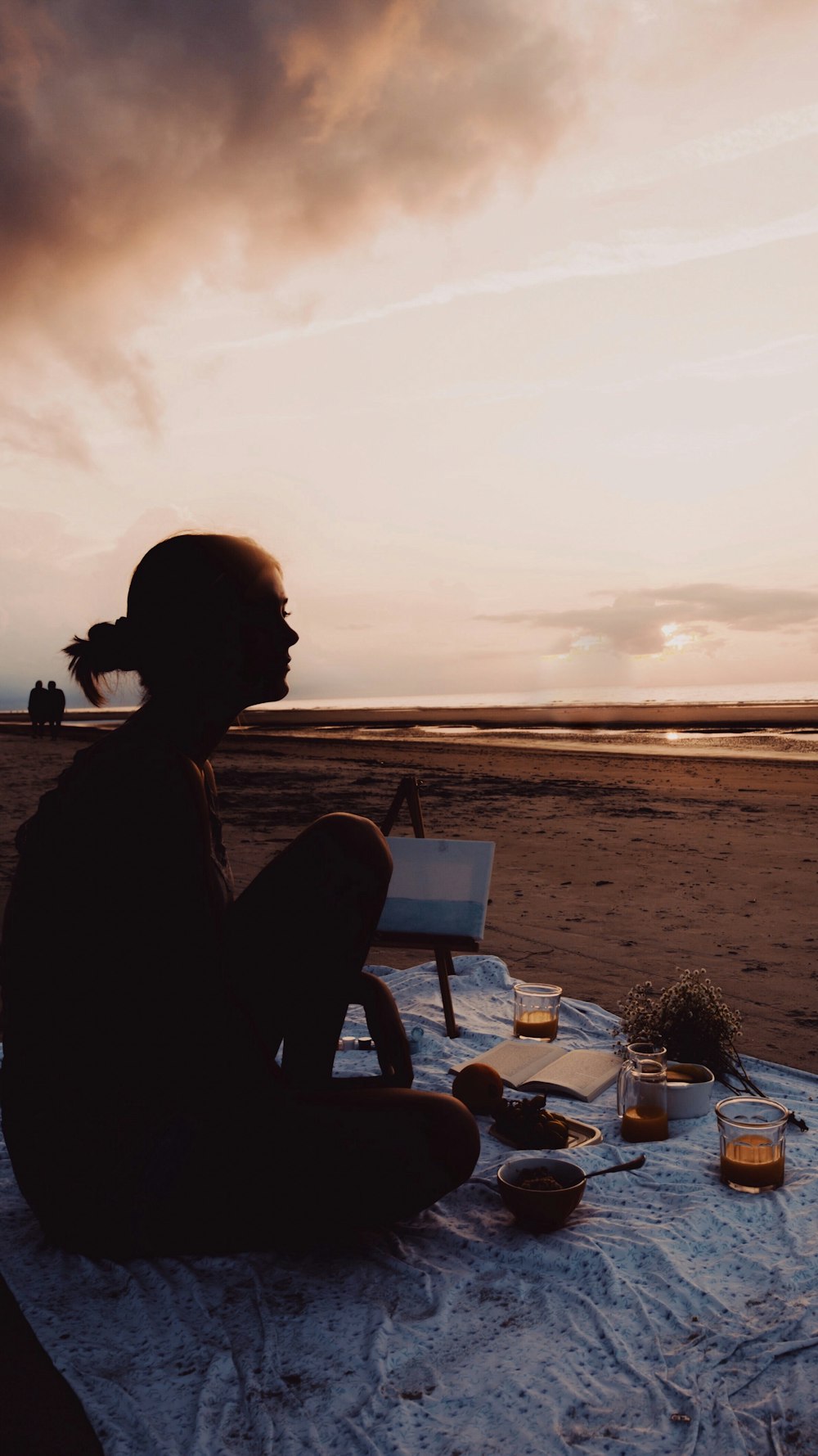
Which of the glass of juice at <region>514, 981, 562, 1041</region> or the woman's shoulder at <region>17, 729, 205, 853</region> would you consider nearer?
the woman's shoulder at <region>17, 729, 205, 853</region>

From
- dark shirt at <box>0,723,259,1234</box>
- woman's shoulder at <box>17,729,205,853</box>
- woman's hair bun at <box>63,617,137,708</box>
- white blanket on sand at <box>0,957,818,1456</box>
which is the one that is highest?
woman's hair bun at <box>63,617,137,708</box>

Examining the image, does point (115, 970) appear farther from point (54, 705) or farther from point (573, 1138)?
point (54, 705)

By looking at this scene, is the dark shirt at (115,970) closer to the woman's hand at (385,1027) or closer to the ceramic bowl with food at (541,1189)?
the woman's hand at (385,1027)

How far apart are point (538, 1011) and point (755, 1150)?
5.11 ft

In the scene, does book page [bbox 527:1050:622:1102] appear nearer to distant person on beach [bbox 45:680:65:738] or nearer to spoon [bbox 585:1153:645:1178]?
spoon [bbox 585:1153:645:1178]

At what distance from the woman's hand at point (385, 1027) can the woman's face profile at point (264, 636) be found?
3.67 ft

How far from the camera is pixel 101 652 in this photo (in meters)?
2.65

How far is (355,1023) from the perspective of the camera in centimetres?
524

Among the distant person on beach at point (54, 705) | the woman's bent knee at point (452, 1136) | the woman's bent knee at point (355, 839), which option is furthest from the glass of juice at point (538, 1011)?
the distant person on beach at point (54, 705)

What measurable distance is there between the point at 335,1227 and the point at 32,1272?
2.92ft

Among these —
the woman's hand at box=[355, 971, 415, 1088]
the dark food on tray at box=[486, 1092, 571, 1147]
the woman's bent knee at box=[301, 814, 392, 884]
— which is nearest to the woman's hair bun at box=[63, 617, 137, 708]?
the woman's bent knee at box=[301, 814, 392, 884]

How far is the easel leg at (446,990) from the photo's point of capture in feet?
15.6

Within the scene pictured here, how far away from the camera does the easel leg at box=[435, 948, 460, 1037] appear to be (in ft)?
15.6

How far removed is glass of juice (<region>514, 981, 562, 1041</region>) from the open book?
0.15 metres
